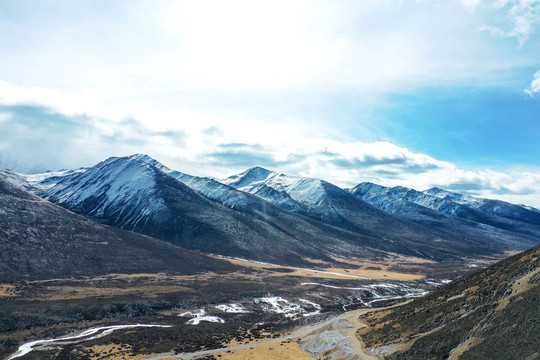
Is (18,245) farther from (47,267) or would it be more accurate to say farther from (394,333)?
(394,333)

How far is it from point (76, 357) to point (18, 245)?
95374mm

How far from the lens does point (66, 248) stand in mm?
146875

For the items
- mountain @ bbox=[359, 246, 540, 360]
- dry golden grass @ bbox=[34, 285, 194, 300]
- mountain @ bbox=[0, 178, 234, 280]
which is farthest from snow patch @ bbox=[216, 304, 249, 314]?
mountain @ bbox=[0, 178, 234, 280]

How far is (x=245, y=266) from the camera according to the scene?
176m

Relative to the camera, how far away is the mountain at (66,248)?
428ft

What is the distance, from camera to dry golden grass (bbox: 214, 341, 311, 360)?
6325 centimetres

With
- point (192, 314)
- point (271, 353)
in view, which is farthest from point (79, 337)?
point (271, 353)

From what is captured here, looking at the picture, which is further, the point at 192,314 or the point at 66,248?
the point at 66,248

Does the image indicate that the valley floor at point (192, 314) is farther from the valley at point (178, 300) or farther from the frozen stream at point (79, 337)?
the frozen stream at point (79, 337)

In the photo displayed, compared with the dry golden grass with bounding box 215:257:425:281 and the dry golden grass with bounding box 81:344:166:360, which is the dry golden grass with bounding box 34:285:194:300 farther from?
the dry golden grass with bounding box 215:257:425:281

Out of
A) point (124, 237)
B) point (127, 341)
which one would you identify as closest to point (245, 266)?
point (124, 237)

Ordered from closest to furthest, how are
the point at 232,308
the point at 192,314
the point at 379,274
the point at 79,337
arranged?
the point at 79,337 < the point at 192,314 < the point at 232,308 < the point at 379,274

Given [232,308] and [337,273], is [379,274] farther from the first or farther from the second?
[232,308]

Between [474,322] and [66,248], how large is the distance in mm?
148580
